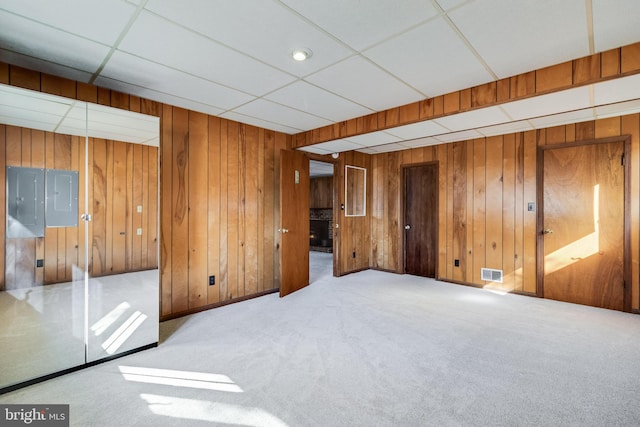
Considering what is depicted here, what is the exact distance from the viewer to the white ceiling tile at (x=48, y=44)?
6.14 ft

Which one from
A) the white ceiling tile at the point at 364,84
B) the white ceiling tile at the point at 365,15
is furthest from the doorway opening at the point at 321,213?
the white ceiling tile at the point at 365,15

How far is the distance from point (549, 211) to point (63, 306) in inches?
226

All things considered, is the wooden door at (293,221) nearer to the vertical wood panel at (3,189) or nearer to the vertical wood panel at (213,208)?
the vertical wood panel at (213,208)

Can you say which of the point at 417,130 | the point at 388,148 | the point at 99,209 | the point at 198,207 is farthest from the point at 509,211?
the point at 99,209

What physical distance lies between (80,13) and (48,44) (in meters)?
0.59

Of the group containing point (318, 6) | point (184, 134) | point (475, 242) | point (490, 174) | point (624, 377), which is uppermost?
point (318, 6)

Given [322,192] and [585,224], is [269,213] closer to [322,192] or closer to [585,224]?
[585,224]

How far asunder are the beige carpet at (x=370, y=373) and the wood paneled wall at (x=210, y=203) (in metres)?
0.45

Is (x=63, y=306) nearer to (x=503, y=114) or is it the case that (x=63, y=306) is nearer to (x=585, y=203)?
(x=503, y=114)

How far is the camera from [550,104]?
2.77 meters

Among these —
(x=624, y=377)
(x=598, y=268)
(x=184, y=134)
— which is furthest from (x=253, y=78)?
(x=598, y=268)

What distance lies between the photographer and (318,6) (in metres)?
1.68

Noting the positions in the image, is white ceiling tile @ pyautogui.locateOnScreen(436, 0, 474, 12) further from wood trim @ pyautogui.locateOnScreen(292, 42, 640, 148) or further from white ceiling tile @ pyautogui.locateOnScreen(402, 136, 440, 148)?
white ceiling tile @ pyautogui.locateOnScreen(402, 136, 440, 148)

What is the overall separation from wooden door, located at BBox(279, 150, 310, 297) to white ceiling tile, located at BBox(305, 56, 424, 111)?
1.53 meters
